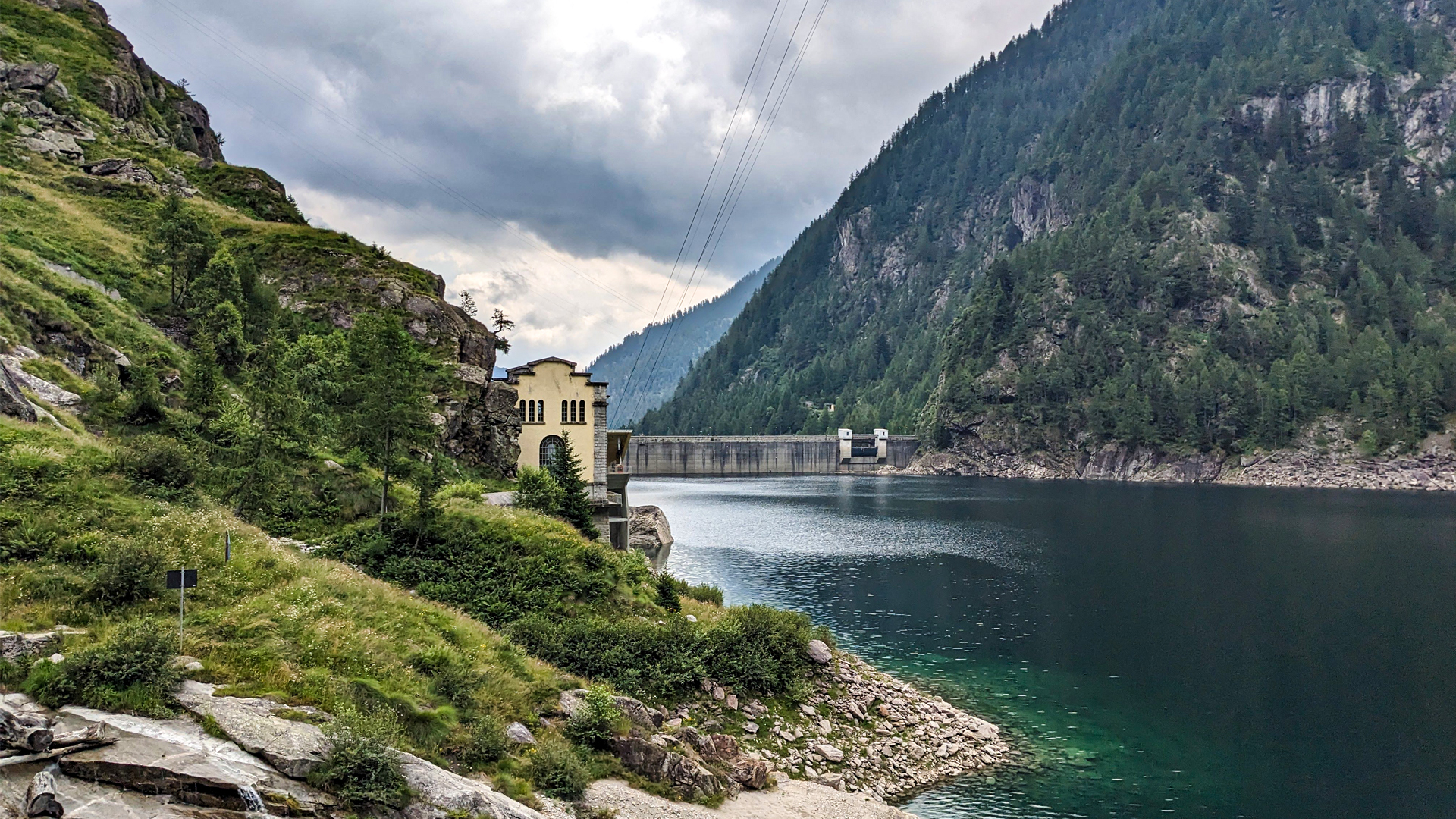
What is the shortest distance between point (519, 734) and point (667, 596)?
1744 centimetres

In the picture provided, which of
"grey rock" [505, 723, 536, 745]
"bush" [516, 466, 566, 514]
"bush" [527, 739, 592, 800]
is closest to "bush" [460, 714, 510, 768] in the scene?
"grey rock" [505, 723, 536, 745]

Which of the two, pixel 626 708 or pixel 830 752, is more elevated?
pixel 626 708

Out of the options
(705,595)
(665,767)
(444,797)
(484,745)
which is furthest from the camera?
(705,595)

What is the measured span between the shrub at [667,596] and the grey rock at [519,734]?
48.4 feet

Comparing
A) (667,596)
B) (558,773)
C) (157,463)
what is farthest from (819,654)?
(157,463)

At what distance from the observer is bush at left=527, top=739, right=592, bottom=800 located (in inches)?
748

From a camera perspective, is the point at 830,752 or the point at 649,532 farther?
the point at 649,532

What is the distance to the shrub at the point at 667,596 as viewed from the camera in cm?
3684

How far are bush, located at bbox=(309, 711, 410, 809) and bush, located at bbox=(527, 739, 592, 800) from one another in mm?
4440

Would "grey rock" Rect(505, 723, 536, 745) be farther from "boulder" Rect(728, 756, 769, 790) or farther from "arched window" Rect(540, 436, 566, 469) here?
"arched window" Rect(540, 436, 566, 469)

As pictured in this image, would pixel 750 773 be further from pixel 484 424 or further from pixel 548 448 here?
pixel 548 448

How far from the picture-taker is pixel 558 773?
19.2m

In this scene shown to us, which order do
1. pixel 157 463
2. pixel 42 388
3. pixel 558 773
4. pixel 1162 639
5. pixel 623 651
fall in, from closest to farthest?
pixel 558 773 < pixel 157 463 < pixel 623 651 < pixel 42 388 < pixel 1162 639

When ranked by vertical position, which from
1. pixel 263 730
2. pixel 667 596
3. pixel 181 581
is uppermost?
pixel 181 581
